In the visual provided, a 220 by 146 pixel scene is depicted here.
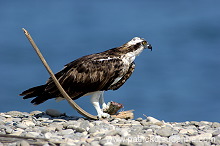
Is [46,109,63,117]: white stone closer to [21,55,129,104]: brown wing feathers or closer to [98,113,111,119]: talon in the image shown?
[21,55,129,104]: brown wing feathers

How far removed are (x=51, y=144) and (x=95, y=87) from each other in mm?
3711

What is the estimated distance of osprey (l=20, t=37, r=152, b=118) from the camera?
13.5 m

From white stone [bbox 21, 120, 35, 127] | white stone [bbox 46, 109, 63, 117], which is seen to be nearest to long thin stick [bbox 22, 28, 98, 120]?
white stone [bbox 46, 109, 63, 117]

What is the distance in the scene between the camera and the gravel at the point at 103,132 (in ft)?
33.9

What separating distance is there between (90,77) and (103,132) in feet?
8.73

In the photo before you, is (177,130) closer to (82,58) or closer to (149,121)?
(149,121)

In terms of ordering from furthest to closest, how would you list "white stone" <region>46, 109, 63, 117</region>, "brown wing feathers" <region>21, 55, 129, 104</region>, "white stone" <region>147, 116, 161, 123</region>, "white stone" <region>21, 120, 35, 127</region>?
"white stone" <region>46, 109, 63, 117</region> < "brown wing feathers" <region>21, 55, 129, 104</region> < "white stone" <region>147, 116, 161, 123</region> < "white stone" <region>21, 120, 35, 127</region>

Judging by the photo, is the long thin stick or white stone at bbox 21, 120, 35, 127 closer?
white stone at bbox 21, 120, 35, 127

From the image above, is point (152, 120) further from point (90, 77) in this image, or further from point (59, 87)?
point (59, 87)

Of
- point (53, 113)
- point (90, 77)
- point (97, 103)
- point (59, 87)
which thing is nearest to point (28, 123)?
point (59, 87)

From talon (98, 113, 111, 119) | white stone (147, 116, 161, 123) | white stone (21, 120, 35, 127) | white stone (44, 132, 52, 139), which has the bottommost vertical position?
white stone (44, 132, 52, 139)

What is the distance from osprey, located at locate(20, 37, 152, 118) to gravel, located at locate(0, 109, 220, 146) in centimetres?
67

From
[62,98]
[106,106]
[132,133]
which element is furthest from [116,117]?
[132,133]

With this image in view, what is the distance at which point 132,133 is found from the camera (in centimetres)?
1114
